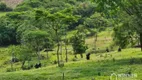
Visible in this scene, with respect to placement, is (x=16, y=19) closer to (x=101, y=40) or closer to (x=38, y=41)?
(x=101, y=40)

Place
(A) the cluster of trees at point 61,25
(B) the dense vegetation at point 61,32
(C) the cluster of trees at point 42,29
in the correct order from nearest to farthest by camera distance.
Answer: (A) the cluster of trees at point 61,25, (B) the dense vegetation at point 61,32, (C) the cluster of trees at point 42,29

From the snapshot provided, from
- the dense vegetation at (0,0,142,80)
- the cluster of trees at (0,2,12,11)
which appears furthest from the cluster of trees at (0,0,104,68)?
the cluster of trees at (0,2,12,11)

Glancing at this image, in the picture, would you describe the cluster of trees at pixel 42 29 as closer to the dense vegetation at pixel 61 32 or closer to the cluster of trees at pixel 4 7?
the dense vegetation at pixel 61 32

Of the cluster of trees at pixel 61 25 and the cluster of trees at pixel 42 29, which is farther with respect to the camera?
the cluster of trees at pixel 42 29

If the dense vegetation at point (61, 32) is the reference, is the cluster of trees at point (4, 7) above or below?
above

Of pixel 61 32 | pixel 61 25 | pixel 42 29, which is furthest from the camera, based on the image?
pixel 42 29

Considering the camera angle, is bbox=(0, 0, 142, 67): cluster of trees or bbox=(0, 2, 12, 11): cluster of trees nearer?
bbox=(0, 0, 142, 67): cluster of trees

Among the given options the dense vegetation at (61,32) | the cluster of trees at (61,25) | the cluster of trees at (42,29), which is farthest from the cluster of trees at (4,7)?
the cluster of trees at (42,29)

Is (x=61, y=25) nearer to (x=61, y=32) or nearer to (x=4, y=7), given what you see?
(x=61, y=32)

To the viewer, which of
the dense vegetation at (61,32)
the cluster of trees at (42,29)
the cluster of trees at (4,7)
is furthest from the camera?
the cluster of trees at (4,7)

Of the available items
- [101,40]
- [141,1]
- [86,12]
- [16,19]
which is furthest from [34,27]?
[86,12]

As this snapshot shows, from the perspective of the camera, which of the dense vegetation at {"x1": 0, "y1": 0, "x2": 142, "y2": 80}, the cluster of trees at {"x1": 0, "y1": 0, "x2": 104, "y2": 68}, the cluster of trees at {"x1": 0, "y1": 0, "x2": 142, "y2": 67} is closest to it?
the cluster of trees at {"x1": 0, "y1": 0, "x2": 142, "y2": 67}

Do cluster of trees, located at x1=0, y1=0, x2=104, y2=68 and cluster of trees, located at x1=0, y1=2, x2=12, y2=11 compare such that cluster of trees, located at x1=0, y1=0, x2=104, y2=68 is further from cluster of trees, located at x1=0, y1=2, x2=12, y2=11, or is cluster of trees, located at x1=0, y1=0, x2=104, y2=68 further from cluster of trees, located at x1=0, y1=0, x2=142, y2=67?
cluster of trees, located at x1=0, y1=2, x2=12, y2=11

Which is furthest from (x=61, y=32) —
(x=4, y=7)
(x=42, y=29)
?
(x=4, y=7)
